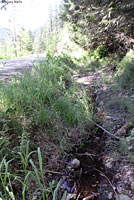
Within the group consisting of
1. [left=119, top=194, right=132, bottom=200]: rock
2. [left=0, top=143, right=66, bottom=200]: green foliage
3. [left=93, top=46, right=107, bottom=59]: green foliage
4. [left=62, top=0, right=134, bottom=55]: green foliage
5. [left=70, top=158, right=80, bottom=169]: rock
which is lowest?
[left=70, top=158, right=80, bottom=169]: rock

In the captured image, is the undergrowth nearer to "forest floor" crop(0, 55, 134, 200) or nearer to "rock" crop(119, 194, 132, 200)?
"forest floor" crop(0, 55, 134, 200)

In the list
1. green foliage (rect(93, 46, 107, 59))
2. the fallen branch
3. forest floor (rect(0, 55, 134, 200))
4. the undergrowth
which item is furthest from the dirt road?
green foliage (rect(93, 46, 107, 59))

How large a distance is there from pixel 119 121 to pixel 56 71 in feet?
7.27

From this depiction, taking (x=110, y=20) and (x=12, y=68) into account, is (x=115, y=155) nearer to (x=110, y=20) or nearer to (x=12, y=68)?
(x=110, y=20)

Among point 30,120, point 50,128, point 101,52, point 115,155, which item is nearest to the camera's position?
point 115,155

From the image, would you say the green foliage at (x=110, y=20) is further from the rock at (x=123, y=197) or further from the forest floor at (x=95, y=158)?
the rock at (x=123, y=197)

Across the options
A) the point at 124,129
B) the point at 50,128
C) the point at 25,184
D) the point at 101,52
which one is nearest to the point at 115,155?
the point at 124,129

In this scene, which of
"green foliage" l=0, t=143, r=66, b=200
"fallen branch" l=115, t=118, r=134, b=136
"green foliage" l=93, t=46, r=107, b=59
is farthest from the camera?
"green foliage" l=93, t=46, r=107, b=59

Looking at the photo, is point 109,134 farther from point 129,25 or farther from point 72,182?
point 129,25


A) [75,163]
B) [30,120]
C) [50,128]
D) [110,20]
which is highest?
[110,20]

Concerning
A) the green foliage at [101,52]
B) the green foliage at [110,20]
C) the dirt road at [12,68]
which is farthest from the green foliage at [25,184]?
the green foliage at [101,52]

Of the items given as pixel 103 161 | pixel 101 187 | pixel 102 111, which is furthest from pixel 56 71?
pixel 101 187

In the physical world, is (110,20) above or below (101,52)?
above

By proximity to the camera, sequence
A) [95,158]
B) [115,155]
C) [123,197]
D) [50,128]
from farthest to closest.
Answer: [50,128] < [95,158] < [115,155] < [123,197]
